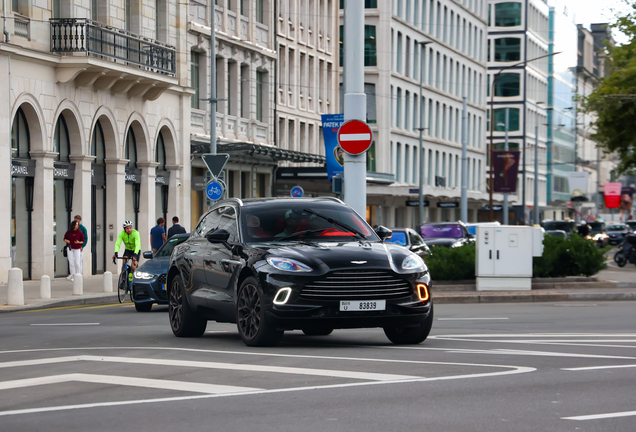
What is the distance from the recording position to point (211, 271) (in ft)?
41.8

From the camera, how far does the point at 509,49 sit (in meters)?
115

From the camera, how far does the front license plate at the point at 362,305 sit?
436 inches

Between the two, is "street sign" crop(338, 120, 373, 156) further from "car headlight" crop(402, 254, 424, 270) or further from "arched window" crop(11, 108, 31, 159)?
"arched window" crop(11, 108, 31, 159)

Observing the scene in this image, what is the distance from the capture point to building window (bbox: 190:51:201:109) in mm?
43562

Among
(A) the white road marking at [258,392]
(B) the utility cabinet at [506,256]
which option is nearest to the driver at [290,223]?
(A) the white road marking at [258,392]

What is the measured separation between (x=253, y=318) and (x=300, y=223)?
1330 mm

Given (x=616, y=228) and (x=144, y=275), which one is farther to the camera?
(x=616, y=228)

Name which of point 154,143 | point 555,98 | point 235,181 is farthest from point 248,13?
point 555,98

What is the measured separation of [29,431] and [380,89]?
220ft

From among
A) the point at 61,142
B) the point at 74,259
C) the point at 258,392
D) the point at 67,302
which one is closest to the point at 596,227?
the point at 61,142

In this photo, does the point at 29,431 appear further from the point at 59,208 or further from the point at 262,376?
the point at 59,208

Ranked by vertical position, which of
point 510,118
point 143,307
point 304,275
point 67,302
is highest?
point 510,118

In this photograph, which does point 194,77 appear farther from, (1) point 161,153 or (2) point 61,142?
(2) point 61,142

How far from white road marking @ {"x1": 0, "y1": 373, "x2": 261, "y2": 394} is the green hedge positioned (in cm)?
1348
